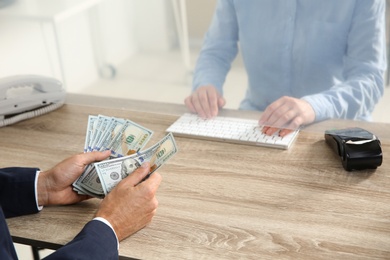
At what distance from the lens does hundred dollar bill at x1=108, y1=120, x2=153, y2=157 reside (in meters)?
1.38

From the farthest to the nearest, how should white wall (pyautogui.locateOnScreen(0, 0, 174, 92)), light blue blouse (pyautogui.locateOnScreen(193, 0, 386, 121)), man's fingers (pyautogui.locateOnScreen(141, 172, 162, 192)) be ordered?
white wall (pyautogui.locateOnScreen(0, 0, 174, 92))
light blue blouse (pyautogui.locateOnScreen(193, 0, 386, 121))
man's fingers (pyautogui.locateOnScreen(141, 172, 162, 192))

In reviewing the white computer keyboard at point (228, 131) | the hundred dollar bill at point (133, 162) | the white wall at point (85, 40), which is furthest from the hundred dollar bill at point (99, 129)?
the white wall at point (85, 40)

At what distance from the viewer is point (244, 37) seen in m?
1.71

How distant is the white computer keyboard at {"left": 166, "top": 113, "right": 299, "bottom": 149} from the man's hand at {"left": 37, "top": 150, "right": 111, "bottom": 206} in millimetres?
330

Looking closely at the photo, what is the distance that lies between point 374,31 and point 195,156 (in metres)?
0.55

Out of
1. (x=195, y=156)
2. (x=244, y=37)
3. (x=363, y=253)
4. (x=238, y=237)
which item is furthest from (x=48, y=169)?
(x=363, y=253)

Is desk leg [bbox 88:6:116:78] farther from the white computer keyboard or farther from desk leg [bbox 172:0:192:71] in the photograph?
the white computer keyboard

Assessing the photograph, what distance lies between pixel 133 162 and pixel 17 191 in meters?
0.28

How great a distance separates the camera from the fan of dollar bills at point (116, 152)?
51.3 inches

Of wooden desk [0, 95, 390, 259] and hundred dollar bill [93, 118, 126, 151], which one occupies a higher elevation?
hundred dollar bill [93, 118, 126, 151]

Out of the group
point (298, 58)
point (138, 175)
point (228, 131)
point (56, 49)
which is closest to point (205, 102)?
point (228, 131)

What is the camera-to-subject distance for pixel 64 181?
134 centimetres

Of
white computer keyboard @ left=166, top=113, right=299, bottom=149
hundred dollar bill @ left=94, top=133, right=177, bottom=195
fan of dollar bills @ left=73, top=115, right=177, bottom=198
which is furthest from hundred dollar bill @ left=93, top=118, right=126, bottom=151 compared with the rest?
white computer keyboard @ left=166, top=113, right=299, bottom=149

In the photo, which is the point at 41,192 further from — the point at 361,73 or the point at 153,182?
the point at 361,73
